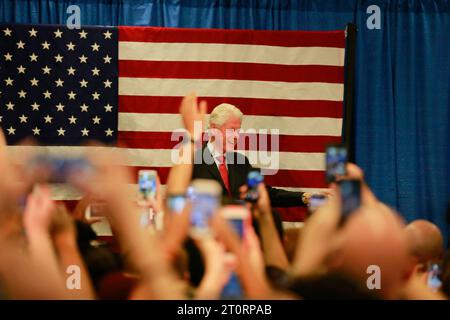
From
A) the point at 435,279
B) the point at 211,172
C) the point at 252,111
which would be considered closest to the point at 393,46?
the point at 252,111

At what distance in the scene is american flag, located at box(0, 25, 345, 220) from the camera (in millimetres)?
3695

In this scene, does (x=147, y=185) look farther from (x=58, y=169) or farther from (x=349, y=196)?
(x=349, y=196)

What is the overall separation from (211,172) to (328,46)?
1.62 meters

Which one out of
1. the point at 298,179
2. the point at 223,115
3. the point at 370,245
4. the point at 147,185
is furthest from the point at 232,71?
the point at 370,245

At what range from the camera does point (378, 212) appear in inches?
42.1

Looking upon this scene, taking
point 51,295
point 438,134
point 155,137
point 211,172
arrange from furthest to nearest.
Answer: point 438,134 < point 155,137 < point 211,172 < point 51,295

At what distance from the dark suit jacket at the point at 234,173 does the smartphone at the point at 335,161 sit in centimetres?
107

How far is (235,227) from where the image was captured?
1127mm

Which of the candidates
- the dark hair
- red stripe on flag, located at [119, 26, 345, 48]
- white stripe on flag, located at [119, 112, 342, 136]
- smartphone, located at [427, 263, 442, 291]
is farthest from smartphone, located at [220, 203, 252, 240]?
red stripe on flag, located at [119, 26, 345, 48]

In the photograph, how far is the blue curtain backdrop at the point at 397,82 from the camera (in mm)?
4070

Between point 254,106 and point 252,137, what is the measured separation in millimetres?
204

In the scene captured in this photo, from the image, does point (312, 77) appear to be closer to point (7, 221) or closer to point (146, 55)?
point (146, 55)

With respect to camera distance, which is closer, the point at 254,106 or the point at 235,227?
the point at 235,227

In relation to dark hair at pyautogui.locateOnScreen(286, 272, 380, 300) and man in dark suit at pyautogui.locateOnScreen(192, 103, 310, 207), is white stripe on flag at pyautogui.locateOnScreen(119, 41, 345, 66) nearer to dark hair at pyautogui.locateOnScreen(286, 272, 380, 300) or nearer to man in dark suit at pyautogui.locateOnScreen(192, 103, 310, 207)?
man in dark suit at pyautogui.locateOnScreen(192, 103, 310, 207)
